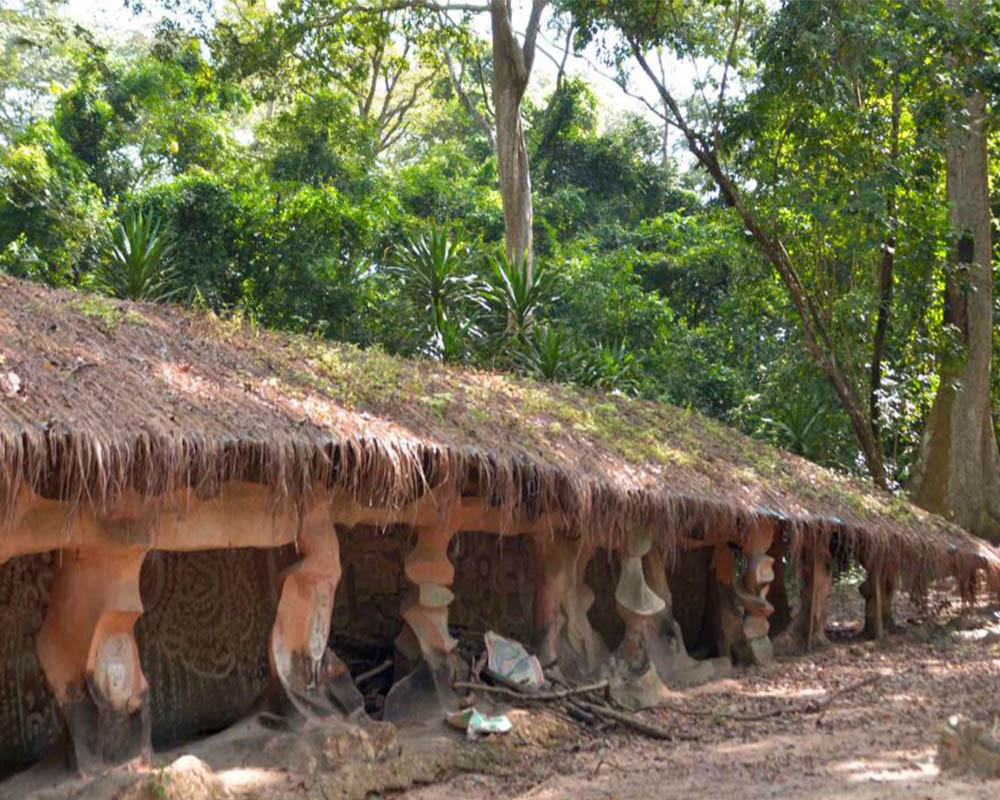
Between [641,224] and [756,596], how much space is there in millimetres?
11215

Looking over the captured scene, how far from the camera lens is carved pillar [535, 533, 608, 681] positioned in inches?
349

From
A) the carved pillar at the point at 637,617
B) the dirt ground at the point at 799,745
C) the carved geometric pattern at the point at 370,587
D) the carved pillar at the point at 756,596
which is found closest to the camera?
the dirt ground at the point at 799,745

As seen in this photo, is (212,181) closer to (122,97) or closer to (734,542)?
(122,97)

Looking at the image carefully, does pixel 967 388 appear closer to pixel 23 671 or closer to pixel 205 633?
pixel 205 633

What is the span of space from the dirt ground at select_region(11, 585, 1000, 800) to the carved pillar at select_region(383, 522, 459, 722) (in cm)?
36

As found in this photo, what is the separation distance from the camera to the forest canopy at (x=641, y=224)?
41.7 feet

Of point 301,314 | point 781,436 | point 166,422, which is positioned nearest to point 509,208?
point 301,314

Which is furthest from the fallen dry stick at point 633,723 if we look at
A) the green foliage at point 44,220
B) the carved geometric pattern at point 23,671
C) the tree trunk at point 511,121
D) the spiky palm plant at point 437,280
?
the green foliage at point 44,220

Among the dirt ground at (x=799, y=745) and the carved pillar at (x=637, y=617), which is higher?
the carved pillar at (x=637, y=617)

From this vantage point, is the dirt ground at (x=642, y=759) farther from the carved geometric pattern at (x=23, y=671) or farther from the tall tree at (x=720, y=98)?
the tall tree at (x=720, y=98)

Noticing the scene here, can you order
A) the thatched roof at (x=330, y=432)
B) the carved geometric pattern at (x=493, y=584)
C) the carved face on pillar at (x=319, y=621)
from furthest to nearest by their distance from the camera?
the carved geometric pattern at (x=493, y=584), the carved face on pillar at (x=319, y=621), the thatched roof at (x=330, y=432)

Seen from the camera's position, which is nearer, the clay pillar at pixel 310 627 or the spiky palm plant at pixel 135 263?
the clay pillar at pixel 310 627

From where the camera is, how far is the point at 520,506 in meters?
8.27

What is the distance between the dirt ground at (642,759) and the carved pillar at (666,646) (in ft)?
0.86
